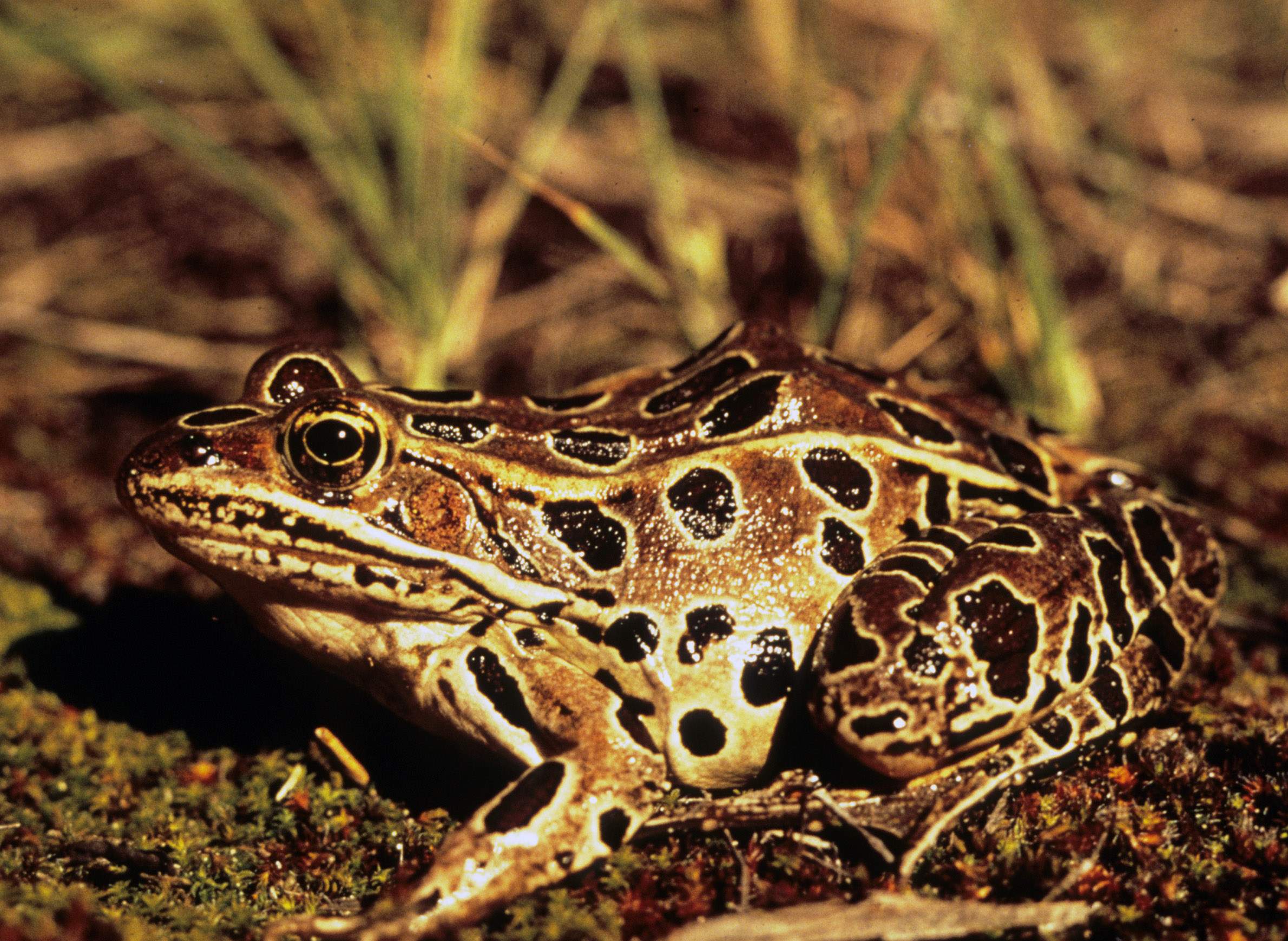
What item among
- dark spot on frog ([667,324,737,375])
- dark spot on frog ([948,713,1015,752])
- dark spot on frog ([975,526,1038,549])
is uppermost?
dark spot on frog ([667,324,737,375])

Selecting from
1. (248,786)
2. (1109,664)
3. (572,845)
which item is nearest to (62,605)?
(248,786)

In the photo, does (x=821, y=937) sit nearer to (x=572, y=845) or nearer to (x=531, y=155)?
(x=572, y=845)

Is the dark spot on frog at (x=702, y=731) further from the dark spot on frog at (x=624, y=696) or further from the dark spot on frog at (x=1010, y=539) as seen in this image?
the dark spot on frog at (x=1010, y=539)

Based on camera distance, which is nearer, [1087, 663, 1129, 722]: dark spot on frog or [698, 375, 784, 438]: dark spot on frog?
[1087, 663, 1129, 722]: dark spot on frog

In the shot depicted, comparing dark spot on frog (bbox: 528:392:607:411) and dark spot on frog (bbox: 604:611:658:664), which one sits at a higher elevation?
dark spot on frog (bbox: 528:392:607:411)

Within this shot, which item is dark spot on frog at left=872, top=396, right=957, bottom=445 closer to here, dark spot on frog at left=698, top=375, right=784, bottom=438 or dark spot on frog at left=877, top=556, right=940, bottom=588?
dark spot on frog at left=698, top=375, right=784, bottom=438

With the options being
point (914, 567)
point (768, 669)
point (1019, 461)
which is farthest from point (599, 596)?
point (1019, 461)

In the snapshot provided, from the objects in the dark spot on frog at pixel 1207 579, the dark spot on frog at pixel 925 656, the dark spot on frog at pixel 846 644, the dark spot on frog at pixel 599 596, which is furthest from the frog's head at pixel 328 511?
the dark spot on frog at pixel 1207 579

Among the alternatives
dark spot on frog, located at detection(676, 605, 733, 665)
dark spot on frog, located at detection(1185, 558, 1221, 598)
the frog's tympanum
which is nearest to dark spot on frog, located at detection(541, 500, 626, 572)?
the frog's tympanum
